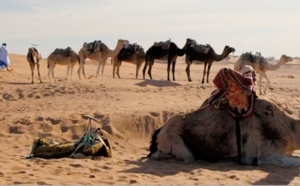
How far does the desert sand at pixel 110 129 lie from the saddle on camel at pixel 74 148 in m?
0.26

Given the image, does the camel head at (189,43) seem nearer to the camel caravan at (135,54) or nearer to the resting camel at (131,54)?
the camel caravan at (135,54)

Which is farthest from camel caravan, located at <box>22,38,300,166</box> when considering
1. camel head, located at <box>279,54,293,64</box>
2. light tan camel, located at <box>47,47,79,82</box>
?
light tan camel, located at <box>47,47,79,82</box>

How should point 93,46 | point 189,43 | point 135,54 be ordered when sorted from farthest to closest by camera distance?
point 135,54 → point 189,43 → point 93,46

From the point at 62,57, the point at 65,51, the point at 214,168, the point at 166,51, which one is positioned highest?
the point at 166,51

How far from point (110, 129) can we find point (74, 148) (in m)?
3.34

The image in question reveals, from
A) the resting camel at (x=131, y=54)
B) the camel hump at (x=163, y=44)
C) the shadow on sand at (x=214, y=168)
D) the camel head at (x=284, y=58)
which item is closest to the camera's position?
the shadow on sand at (x=214, y=168)

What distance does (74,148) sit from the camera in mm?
9555

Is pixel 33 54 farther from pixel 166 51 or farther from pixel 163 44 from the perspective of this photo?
pixel 166 51

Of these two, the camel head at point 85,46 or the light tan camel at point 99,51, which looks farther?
the camel head at point 85,46

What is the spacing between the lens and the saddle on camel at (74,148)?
9.45 metres

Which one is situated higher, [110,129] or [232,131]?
[232,131]

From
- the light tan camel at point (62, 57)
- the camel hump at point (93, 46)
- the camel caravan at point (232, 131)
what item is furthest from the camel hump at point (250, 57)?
the camel caravan at point (232, 131)

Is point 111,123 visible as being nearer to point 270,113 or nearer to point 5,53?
point 270,113

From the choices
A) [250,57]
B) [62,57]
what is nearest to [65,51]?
[62,57]
